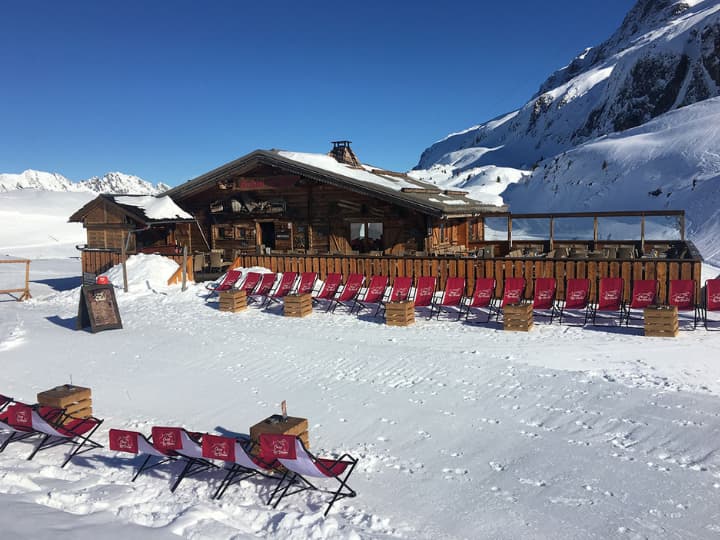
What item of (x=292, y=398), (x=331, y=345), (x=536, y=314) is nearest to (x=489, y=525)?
(x=292, y=398)

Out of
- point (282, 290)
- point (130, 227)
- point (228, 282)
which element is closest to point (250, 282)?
point (228, 282)

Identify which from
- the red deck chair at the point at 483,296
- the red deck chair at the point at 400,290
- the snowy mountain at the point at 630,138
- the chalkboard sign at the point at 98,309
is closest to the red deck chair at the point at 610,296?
the red deck chair at the point at 483,296

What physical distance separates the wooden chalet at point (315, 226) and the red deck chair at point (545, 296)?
2.34 metres

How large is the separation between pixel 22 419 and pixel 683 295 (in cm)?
1206

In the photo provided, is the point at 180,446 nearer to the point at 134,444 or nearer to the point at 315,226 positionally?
the point at 134,444

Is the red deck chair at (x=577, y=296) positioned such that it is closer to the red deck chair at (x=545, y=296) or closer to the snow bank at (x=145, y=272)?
the red deck chair at (x=545, y=296)

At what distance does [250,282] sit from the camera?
1620 centimetres

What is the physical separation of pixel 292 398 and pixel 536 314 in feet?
23.3

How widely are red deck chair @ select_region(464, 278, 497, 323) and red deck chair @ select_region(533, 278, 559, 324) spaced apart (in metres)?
0.99

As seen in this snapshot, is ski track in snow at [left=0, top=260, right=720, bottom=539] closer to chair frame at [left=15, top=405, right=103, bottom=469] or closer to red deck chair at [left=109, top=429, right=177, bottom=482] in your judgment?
chair frame at [left=15, top=405, right=103, bottom=469]

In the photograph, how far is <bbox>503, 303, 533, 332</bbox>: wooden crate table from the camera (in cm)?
1179

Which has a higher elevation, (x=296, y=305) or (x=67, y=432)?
(x=296, y=305)

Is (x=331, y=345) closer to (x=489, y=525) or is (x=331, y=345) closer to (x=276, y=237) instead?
(x=489, y=525)

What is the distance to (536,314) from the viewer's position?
1336 cm
